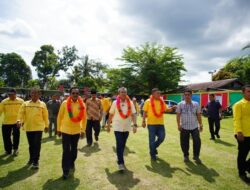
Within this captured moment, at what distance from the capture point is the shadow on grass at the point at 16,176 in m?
5.70

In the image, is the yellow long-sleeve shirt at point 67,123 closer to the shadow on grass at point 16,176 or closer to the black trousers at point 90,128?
the shadow on grass at point 16,176

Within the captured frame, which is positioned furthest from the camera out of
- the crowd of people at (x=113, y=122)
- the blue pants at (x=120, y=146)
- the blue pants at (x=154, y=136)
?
the blue pants at (x=154, y=136)

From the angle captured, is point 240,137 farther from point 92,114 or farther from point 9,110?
point 9,110

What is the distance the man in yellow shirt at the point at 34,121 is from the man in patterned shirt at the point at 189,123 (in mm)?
3763

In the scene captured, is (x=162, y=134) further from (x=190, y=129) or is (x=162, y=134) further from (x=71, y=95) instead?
(x=71, y=95)

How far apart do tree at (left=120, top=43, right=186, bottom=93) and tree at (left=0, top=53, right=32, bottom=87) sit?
3933 cm

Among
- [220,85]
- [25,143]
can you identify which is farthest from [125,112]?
[220,85]

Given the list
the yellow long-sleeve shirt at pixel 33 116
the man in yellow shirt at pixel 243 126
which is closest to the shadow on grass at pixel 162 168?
the man in yellow shirt at pixel 243 126

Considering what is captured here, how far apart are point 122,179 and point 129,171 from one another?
670 millimetres

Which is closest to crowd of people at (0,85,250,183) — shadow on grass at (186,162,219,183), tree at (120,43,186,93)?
shadow on grass at (186,162,219,183)

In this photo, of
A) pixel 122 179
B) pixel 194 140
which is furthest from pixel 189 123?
pixel 122 179

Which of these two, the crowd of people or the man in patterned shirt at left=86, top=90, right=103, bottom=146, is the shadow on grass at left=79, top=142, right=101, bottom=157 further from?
the crowd of people

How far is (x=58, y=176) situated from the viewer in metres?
6.17

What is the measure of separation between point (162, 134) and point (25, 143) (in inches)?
225
